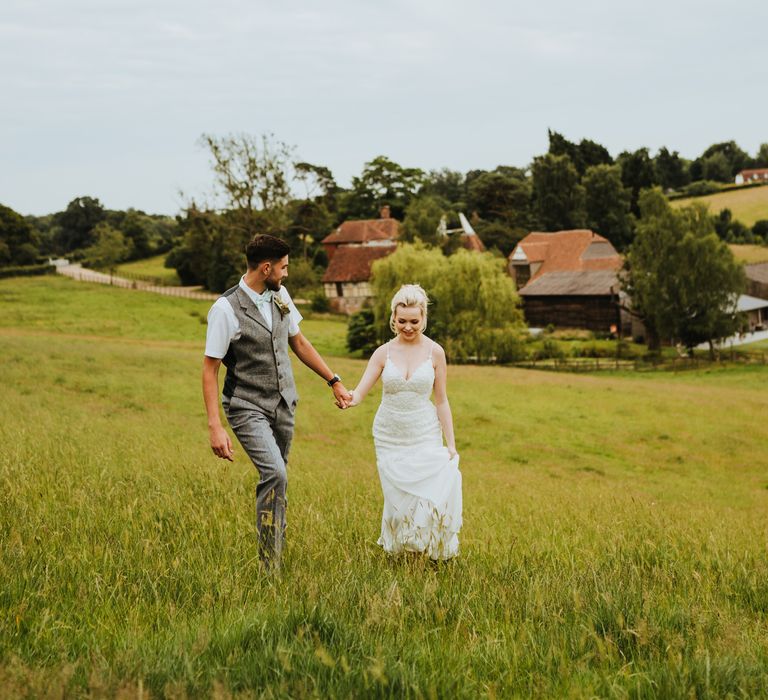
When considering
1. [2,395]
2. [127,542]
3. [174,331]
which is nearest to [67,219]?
[174,331]

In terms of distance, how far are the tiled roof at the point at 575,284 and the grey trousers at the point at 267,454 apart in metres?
63.6

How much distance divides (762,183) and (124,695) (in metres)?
141

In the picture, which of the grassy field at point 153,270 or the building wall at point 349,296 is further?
the grassy field at point 153,270

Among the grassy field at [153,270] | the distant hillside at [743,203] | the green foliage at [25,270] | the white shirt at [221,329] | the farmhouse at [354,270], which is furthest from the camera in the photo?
the distant hillside at [743,203]

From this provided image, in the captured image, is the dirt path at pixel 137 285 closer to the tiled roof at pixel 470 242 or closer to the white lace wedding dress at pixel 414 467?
the tiled roof at pixel 470 242

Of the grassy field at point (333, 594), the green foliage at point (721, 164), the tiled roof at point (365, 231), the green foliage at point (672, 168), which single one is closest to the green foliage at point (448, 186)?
the tiled roof at point (365, 231)

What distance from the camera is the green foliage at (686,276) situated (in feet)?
177

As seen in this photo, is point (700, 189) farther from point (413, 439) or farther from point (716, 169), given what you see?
point (413, 439)

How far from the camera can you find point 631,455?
76.4 feet

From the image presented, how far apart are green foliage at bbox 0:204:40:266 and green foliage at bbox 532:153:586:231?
5936 centimetres

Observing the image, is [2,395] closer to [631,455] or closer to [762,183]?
[631,455]

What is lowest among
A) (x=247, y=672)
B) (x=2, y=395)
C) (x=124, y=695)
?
(x=2, y=395)

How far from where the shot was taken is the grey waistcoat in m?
5.79

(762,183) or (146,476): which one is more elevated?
(762,183)
